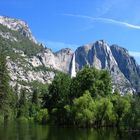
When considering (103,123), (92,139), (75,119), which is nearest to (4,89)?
(75,119)

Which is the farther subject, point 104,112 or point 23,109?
point 23,109

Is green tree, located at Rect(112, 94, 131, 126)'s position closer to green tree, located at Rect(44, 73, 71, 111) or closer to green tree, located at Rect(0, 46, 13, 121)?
green tree, located at Rect(44, 73, 71, 111)

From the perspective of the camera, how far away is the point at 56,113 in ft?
373

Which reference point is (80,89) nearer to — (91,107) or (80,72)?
(80,72)

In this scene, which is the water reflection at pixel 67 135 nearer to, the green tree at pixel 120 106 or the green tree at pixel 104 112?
the green tree at pixel 104 112

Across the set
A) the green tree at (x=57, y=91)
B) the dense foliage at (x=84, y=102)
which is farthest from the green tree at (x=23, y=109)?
the green tree at (x=57, y=91)

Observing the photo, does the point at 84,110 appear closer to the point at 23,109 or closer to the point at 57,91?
the point at 57,91

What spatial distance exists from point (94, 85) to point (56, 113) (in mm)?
15003

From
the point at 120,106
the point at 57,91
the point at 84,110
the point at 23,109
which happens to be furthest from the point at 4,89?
the point at 23,109

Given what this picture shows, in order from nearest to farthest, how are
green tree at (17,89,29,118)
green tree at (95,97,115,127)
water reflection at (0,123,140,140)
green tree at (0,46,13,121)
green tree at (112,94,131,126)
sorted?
water reflection at (0,123,140,140) < green tree at (0,46,13,121) < green tree at (95,97,115,127) < green tree at (112,94,131,126) < green tree at (17,89,29,118)

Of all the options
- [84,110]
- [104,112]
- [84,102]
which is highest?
[84,102]

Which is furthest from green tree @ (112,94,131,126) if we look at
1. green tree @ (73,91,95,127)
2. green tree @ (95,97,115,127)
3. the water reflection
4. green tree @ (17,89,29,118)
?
green tree @ (17,89,29,118)

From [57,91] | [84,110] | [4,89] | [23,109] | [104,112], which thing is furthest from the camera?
[23,109]

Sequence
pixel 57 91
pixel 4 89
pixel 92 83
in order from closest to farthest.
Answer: pixel 4 89, pixel 92 83, pixel 57 91
